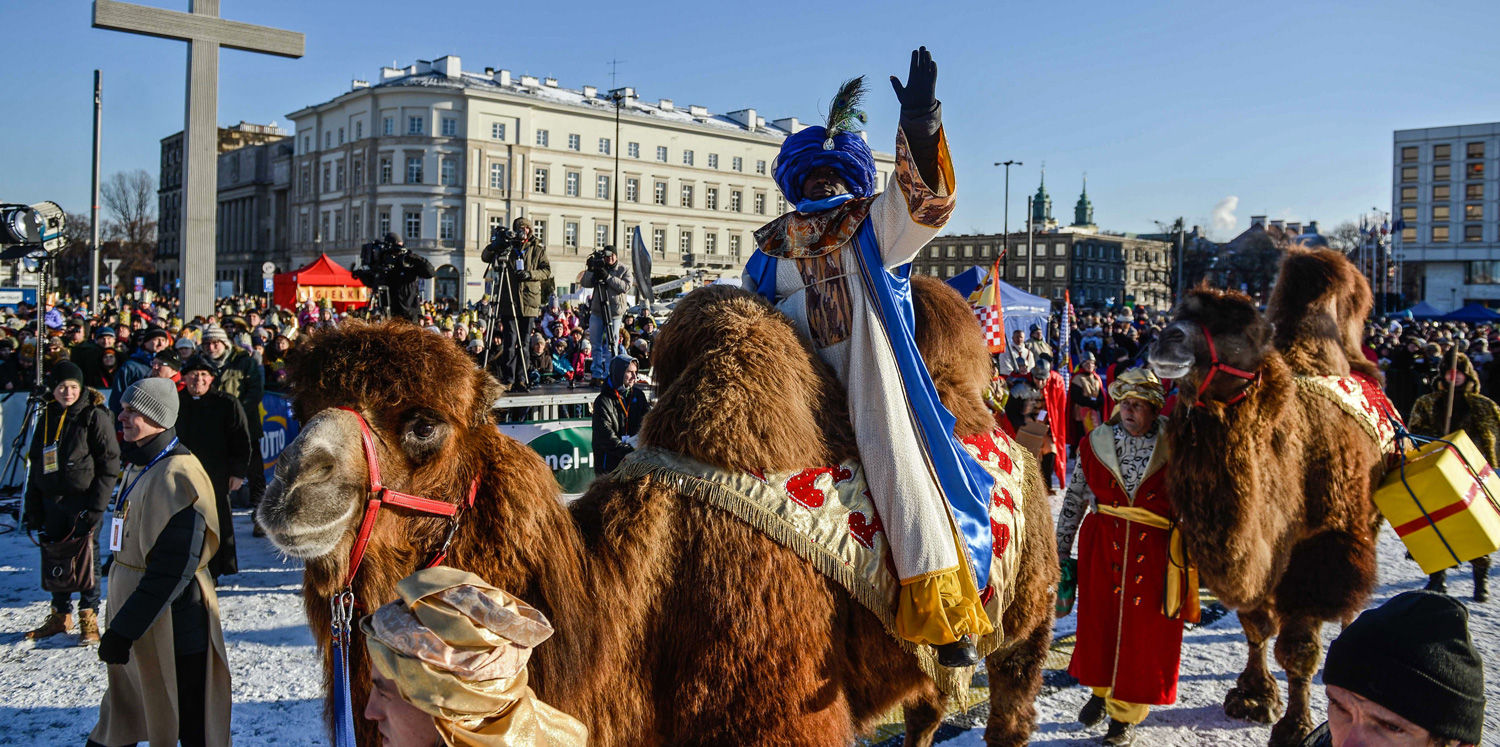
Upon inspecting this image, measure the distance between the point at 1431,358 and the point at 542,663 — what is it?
16036mm

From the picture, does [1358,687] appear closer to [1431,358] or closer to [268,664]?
[268,664]

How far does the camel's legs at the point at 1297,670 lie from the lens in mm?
4543

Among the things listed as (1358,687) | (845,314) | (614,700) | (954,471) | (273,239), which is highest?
(273,239)

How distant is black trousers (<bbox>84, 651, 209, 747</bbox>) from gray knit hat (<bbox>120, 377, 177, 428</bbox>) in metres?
1.04

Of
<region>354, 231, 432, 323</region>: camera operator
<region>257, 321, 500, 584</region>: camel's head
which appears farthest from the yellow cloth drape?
<region>354, 231, 432, 323</region>: camera operator

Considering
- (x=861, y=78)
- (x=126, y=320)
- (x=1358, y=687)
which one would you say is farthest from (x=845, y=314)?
(x=126, y=320)

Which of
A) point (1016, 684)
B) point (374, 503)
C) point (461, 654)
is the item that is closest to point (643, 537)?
point (374, 503)

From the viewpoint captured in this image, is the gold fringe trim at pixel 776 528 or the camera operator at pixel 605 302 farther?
the camera operator at pixel 605 302

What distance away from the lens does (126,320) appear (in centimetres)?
1734

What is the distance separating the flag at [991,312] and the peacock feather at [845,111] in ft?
21.3

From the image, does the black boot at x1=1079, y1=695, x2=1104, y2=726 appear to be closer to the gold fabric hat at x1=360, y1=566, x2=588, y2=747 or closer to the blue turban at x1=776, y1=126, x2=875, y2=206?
the blue turban at x1=776, y1=126, x2=875, y2=206

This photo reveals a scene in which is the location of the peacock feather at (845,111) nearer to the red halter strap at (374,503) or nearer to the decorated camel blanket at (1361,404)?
the red halter strap at (374,503)

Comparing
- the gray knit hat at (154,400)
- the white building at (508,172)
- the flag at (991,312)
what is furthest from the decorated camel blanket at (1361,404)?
the white building at (508,172)

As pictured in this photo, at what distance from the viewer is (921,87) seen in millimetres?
2486
